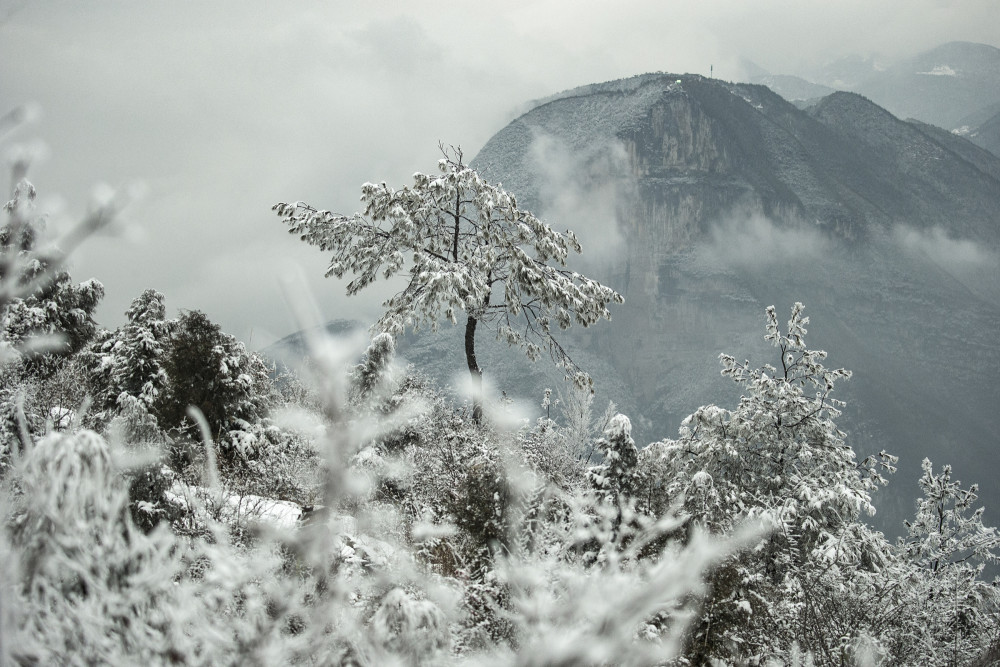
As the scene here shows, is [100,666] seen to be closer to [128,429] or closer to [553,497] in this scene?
[553,497]

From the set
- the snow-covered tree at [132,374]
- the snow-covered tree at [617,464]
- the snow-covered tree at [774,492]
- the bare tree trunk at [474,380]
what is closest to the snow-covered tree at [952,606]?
the snow-covered tree at [774,492]

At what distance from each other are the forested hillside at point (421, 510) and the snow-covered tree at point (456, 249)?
6 cm

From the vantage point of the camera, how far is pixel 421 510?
7348 millimetres

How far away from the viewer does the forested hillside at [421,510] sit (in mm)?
2428

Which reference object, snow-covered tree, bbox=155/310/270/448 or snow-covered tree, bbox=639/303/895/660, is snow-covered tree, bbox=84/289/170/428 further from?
snow-covered tree, bbox=639/303/895/660

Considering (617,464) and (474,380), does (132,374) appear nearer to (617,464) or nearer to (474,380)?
(474,380)

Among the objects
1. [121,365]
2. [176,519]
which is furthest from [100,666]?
[121,365]

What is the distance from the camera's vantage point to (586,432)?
1916cm

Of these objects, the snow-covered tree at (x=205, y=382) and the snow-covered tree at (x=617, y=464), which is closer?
the snow-covered tree at (x=617, y=464)

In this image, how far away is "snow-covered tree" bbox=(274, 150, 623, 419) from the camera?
11.7 m

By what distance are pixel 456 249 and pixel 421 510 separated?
6549mm

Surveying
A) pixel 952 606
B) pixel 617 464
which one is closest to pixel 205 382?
pixel 617 464

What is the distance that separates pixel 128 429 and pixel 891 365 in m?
196

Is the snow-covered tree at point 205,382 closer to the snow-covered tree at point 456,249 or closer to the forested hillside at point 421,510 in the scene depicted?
the forested hillside at point 421,510
